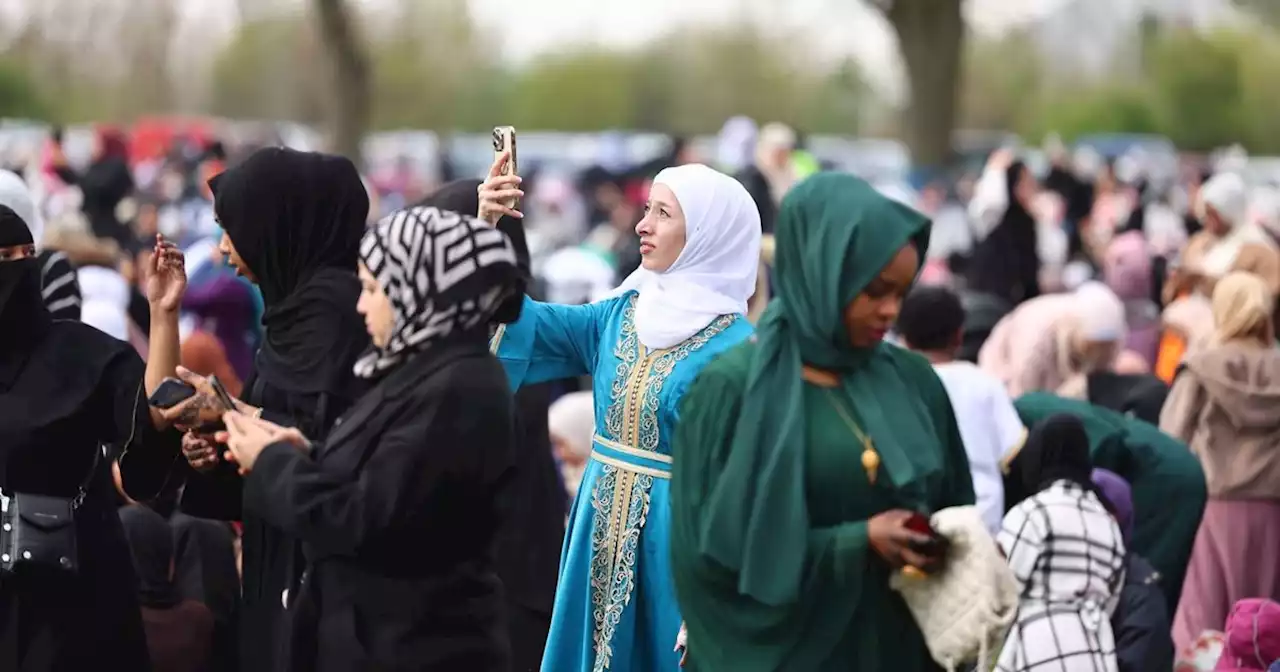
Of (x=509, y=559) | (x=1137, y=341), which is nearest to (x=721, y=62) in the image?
(x=1137, y=341)

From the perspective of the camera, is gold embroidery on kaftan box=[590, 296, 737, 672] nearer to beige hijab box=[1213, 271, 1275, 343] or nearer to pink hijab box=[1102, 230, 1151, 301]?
beige hijab box=[1213, 271, 1275, 343]

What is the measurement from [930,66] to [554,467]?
13858 millimetres

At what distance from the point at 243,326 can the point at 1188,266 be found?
5.12 m

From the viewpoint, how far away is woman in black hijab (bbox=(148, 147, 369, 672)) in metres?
4.64

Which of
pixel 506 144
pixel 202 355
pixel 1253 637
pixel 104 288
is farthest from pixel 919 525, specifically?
pixel 104 288

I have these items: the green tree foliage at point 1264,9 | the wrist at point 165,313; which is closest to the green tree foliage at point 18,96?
the green tree foliage at point 1264,9

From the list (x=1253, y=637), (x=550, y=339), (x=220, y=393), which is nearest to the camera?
(x=220, y=393)

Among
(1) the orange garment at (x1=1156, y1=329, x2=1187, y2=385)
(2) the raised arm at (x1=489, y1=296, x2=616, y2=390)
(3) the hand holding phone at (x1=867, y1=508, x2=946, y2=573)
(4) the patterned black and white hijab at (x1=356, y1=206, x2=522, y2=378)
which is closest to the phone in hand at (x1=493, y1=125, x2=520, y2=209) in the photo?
(2) the raised arm at (x1=489, y1=296, x2=616, y2=390)

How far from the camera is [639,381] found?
5.16m

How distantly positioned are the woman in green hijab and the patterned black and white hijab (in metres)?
0.47

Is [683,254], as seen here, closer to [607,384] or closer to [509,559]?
[607,384]

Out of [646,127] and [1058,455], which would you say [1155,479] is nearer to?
[1058,455]

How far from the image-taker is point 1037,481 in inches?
225

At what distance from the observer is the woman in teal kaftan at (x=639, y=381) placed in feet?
16.9
